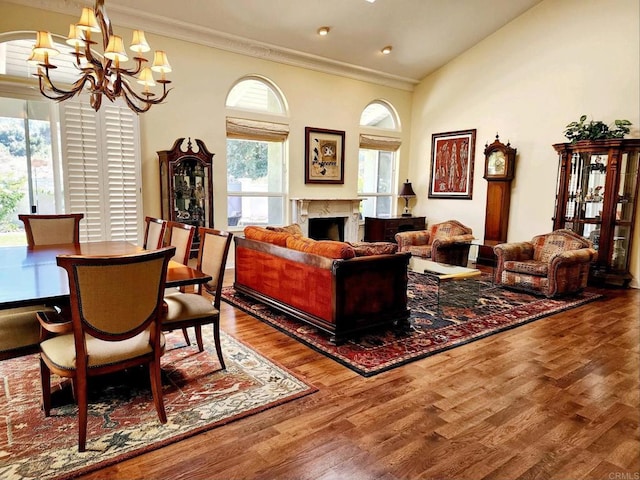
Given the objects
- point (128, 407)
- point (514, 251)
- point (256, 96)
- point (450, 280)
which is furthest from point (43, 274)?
point (514, 251)

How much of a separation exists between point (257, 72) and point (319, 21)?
1.17m

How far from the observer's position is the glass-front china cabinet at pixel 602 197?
5195mm

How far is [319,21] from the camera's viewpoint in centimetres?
571

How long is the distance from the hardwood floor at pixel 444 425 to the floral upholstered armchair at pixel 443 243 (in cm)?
245

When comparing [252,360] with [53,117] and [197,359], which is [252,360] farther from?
[53,117]

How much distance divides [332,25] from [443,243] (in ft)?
11.3

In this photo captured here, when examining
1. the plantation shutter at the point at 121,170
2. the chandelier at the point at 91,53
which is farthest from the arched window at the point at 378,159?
the chandelier at the point at 91,53

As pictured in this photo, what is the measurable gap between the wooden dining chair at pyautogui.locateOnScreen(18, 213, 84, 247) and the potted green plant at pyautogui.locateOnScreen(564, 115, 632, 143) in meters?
5.98

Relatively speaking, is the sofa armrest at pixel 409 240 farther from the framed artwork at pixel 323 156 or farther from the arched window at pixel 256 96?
the arched window at pixel 256 96

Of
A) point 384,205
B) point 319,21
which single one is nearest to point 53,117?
point 319,21

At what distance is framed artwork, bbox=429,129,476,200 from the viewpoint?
7242 millimetres

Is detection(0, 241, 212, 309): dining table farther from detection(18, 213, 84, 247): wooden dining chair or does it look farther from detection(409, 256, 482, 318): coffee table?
detection(409, 256, 482, 318): coffee table

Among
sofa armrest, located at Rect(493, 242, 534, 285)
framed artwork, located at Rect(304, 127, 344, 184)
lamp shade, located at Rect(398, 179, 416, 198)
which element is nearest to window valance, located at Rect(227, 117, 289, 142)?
framed artwork, located at Rect(304, 127, 344, 184)

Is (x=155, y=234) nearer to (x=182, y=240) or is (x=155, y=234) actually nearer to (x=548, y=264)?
(x=182, y=240)
